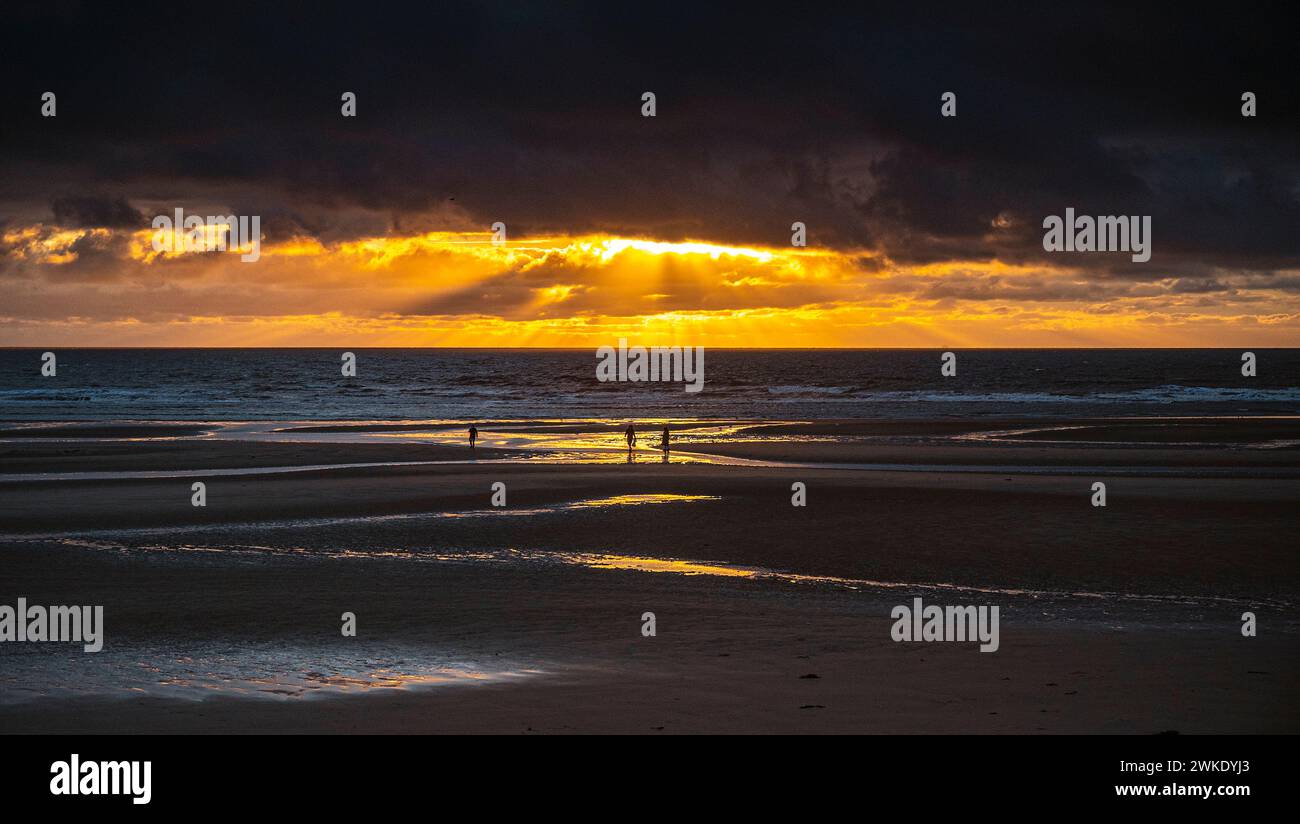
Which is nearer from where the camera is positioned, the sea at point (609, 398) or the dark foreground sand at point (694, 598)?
the dark foreground sand at point (694, 598)

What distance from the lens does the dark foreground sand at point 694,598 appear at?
999cm

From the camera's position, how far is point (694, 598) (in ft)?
51.7

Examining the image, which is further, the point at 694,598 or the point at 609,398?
the point at 609,398

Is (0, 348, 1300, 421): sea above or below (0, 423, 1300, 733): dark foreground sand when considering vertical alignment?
above

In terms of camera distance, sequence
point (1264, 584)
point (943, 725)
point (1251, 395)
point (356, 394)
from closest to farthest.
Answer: point (943, 725) → point (1264, 584) → point (1251, 395) → point (356, 394)

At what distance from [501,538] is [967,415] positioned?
165ft

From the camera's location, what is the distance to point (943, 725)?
Answer: 9383 mm

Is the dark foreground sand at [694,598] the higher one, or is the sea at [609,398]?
the sea at [609,398]

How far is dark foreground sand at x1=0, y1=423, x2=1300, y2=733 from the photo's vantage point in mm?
9992

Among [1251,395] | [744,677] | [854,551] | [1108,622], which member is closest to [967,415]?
[1251,395]

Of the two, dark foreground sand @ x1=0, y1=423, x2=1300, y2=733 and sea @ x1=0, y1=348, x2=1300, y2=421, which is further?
sea @ x1=0, y1=348, x2=1300, y2=421

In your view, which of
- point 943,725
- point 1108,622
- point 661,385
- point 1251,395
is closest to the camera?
point 943,725
